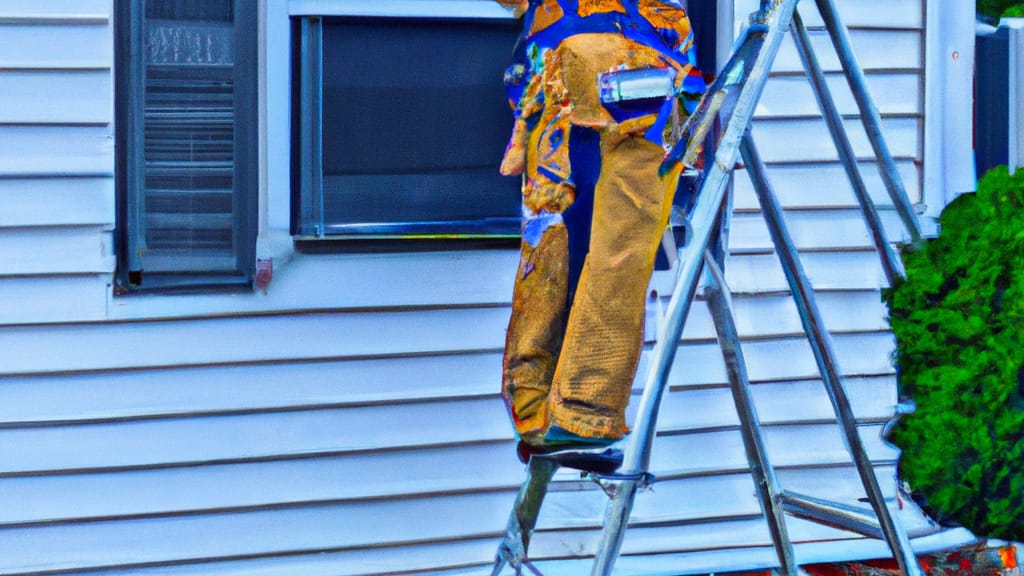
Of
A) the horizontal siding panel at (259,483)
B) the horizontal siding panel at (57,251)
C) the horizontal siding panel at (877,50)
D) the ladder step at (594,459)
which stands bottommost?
the horizontal siding panel at (259,483)

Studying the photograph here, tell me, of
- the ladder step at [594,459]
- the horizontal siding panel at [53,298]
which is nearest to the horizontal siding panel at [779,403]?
the ladder step at [594,459]

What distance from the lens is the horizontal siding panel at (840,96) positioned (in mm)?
3594

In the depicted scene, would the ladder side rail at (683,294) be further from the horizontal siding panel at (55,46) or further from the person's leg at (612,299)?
the horizontal siding panel at (55,46)

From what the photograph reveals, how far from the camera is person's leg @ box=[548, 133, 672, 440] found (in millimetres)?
2482

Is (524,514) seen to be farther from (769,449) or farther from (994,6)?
(994,6)

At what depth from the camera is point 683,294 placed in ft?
8.20

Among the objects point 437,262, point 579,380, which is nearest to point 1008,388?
point 579,380

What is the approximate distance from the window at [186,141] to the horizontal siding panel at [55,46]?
2.1 inches

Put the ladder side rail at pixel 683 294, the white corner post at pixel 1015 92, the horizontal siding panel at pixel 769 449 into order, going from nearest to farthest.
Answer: the ladder side rail at pixel 683 294, the horizontal siding panel at pixel 769 449, the white corner post at pixel 1015 92

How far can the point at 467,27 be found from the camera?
3.36 metres

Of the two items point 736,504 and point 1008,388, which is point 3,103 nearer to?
point 736,504

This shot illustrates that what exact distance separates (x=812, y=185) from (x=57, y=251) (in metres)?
2.18

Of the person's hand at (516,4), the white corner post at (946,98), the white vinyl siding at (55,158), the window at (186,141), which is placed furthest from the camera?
the white corner post at (946,98)

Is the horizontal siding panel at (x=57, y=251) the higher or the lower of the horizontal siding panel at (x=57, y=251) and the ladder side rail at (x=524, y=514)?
the higher
